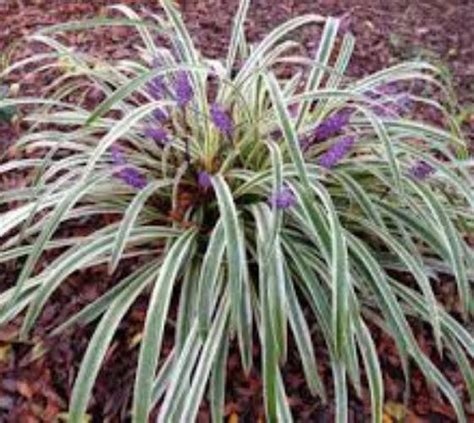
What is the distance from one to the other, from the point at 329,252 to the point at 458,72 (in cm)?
176

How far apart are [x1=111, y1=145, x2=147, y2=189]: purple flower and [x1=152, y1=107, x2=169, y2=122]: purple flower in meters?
0.14

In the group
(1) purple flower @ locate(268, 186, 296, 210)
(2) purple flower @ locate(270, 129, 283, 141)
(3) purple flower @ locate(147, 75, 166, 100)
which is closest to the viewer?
(1) purple flower @ locate(268, 186, 296, 210)

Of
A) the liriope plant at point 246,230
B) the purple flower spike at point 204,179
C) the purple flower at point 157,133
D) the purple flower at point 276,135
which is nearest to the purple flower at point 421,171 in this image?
the liriope plant at point 246,230

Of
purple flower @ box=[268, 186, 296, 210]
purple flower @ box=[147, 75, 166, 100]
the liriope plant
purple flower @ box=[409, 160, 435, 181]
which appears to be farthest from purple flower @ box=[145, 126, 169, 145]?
purple flower @ box=[409, 160, 435, 181]

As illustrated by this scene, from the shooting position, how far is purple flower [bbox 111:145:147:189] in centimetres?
198

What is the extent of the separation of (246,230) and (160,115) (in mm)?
382

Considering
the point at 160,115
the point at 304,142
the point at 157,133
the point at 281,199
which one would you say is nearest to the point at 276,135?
the point at 304,142

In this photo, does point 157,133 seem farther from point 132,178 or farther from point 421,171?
point 421,171

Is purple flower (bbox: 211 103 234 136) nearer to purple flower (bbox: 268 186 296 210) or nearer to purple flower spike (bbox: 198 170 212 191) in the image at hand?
purple flower spike (bbox: 198 170 212 191)

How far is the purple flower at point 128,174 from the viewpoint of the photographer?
198 cm

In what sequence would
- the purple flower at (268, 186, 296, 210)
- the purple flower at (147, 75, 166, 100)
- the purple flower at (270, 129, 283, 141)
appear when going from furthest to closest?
1. the purple flower at (270, 129, 283, 141)
2. the purple flower at (147, 75, 166, 100)
3. the purple flower at (268, 186, 296, 210)

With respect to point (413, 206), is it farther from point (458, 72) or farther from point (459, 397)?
point (458, 72)

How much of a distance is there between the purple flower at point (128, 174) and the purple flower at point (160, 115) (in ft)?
0.47

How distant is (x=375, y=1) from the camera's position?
3641 millimetres
